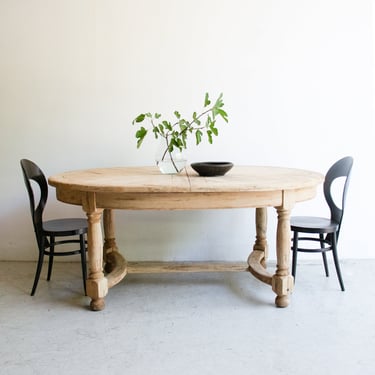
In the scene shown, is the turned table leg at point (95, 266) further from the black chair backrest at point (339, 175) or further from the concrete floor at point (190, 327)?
the black chair backrest at point (339, 175)

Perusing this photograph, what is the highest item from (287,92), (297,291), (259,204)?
(287,92)

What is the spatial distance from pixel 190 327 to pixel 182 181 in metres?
0.85

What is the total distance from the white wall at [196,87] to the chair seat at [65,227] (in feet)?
2.19

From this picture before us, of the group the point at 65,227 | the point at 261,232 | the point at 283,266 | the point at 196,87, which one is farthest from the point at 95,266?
the point at 196,87

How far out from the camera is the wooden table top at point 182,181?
238 centimetres

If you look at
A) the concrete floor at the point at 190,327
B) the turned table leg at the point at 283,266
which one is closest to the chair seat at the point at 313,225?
the turned table leg at the point at 283,266

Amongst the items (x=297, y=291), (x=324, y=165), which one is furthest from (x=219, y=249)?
(x=324, y=165)

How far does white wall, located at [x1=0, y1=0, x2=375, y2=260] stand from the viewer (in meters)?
3.52

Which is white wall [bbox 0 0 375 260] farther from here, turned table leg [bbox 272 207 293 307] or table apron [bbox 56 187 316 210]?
table apron [bbox 56 187 316 210]

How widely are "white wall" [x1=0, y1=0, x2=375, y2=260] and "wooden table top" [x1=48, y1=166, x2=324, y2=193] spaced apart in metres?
0.70

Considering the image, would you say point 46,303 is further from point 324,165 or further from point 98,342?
point 324,165

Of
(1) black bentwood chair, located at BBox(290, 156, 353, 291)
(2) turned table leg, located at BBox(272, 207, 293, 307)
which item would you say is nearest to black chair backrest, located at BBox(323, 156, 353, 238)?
(1) black bentwood chair, located at BBox(290, 156, 353, 291)

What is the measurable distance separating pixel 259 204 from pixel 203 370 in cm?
99

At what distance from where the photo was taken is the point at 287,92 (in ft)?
11.7
